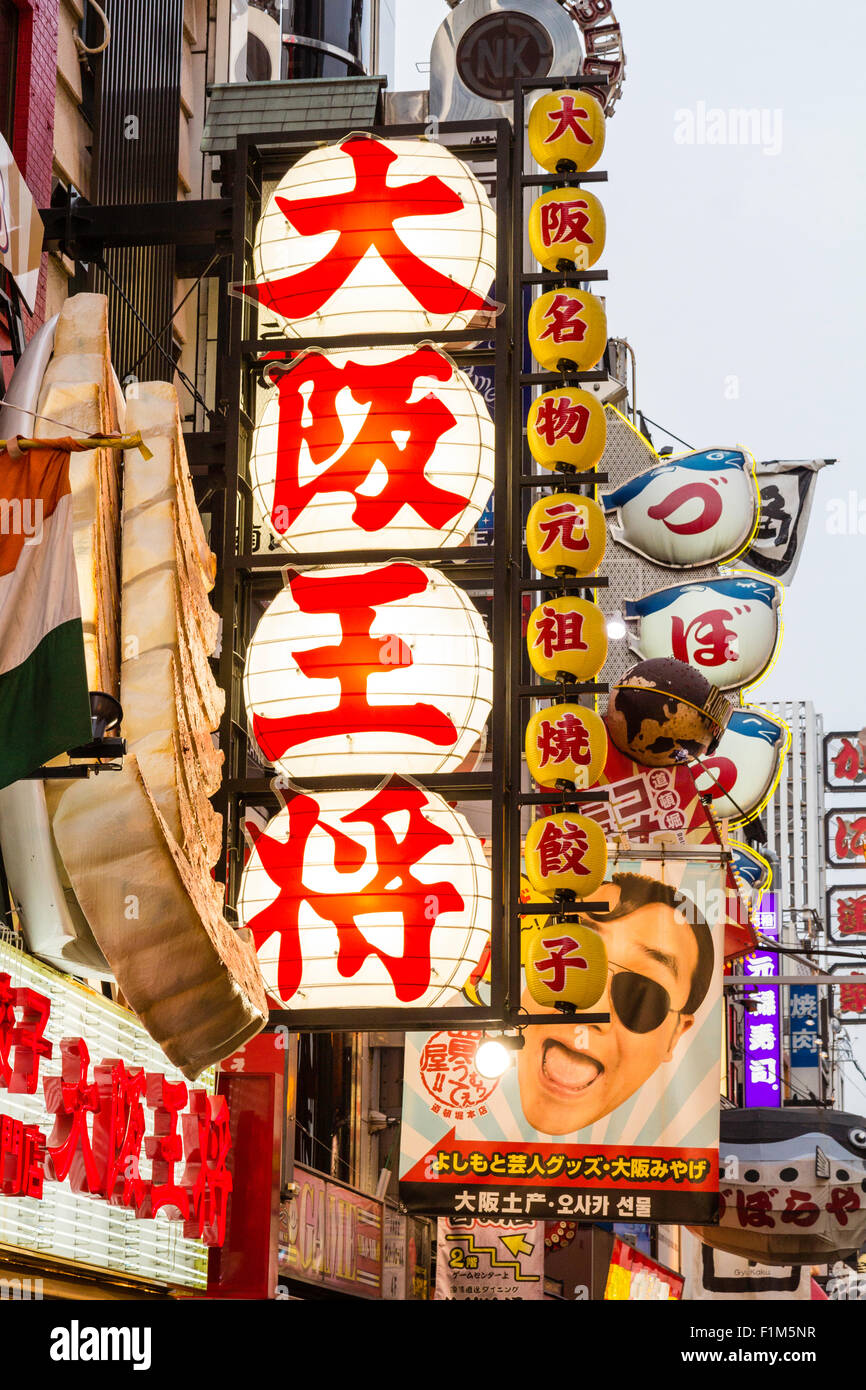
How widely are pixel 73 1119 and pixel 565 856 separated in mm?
4604

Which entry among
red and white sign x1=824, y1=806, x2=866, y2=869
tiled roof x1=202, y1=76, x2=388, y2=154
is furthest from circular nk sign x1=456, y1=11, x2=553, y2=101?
red and white sign x1=824, y1=806, x2=866, y2=869

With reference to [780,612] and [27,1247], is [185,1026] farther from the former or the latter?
[780,612]

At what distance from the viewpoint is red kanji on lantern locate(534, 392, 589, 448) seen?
13336 millimetres

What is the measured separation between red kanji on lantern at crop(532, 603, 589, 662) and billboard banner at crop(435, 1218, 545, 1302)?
34.4 feet

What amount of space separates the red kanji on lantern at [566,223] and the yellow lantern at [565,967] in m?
5.26

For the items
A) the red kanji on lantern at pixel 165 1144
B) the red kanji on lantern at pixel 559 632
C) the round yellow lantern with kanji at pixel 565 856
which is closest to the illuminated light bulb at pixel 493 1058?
the round yellow lantern with kanji at pixel 565 856

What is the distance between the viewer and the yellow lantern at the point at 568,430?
13.3 meters

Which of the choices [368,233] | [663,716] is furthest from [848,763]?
[368,233]

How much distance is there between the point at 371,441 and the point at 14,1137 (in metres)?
4.88

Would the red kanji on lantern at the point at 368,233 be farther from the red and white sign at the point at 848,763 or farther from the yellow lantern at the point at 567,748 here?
the red and white sign at the point at 848,763

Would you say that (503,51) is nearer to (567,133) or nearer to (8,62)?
→ (567,133)

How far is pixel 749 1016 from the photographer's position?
159ft

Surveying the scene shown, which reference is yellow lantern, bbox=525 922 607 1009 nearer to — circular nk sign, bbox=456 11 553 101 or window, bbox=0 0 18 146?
window, bbox=0 0 18 146

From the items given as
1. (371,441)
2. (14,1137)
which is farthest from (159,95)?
(14,1137)
